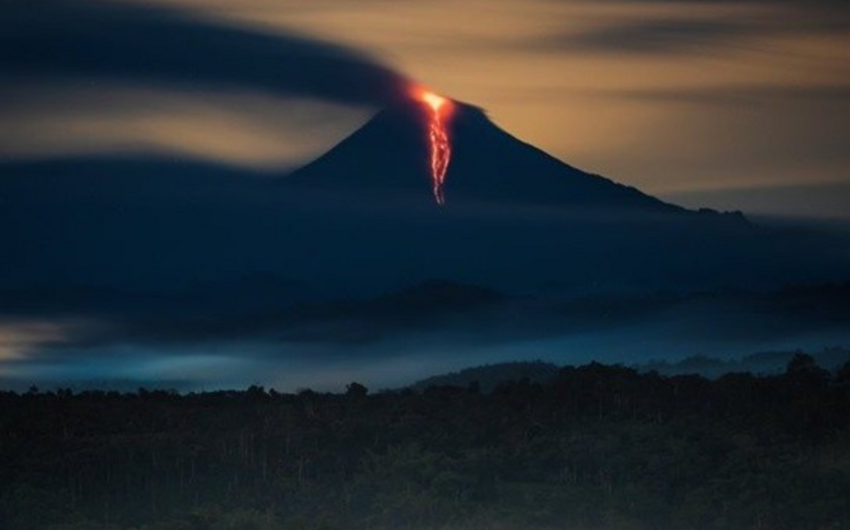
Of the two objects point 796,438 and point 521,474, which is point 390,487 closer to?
point 521,474

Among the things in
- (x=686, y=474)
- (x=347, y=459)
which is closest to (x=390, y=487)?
(x=347, y=459)

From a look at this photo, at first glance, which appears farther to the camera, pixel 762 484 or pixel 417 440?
pixel 417 440

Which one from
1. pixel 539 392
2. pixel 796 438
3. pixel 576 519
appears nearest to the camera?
pixel 576 519

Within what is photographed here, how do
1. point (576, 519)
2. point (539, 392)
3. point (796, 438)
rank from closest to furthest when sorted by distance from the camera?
point (576, 519) → point (796, 438) → point (539, 392)

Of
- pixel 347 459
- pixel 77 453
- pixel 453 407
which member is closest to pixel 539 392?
pixel 453 407

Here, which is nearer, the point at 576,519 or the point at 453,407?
the point at 576,519

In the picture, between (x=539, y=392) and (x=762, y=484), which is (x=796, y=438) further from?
(x=539, y=392)
